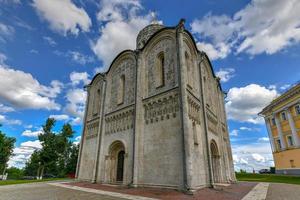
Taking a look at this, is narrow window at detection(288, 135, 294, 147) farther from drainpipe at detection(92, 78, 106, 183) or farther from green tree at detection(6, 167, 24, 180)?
green tree at detection(6, 167, 24, 180)

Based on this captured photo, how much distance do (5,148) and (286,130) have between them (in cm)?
5400

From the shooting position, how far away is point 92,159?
1684cm

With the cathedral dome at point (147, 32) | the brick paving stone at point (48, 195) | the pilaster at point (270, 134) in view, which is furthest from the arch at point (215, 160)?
the pilaster at point (270, 134)

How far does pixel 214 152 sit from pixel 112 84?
41.2 feet

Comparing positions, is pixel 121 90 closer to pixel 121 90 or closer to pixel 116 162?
pixel 121 90

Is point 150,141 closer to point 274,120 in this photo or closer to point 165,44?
point 165,44

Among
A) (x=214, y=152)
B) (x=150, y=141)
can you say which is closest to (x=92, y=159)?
(x=150, y=141)

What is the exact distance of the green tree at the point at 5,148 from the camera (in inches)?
1309

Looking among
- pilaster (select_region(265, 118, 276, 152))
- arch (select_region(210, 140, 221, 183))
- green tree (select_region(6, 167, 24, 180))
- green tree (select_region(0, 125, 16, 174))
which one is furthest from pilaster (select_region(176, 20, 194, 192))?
green tree (select_region(6, 167, 24, 180))

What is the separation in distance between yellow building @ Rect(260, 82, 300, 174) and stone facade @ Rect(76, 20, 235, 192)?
16.4m

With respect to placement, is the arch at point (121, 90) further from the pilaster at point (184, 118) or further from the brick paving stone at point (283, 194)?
the brick paving stone at point (283, 194)

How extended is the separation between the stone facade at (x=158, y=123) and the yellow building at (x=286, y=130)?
16420 mm

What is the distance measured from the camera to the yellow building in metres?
26.9

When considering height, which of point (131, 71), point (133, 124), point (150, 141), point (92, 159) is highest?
point (131, 71)
